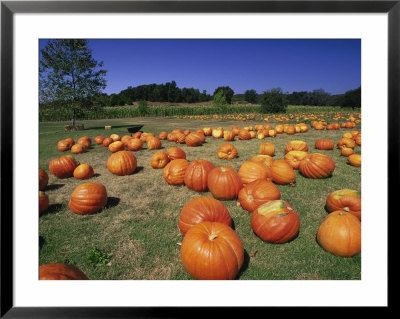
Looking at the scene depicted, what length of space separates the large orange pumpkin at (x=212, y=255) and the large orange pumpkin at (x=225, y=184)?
63.7 inches

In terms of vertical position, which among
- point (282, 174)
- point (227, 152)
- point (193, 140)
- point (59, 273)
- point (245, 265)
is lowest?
point (245, 265)

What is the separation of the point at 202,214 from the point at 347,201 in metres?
1.91

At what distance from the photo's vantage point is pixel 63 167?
5117 mm

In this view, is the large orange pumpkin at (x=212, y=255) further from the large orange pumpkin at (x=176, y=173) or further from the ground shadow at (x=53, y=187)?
the ground shadow at (x=53, y=187)

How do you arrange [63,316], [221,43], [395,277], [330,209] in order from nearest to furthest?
1. [63,316]
2. [395,277]
3. [221,43]
4. [330,209]

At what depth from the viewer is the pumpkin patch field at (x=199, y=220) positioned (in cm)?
232

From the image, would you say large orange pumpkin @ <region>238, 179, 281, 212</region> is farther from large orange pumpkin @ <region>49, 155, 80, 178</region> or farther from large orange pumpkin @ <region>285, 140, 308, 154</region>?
large orange pumpkin @ <region>49, 155, 80, 178</region>

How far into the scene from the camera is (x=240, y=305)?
2059 mm

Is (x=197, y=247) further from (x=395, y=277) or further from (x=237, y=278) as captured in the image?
(x=395, y=277)

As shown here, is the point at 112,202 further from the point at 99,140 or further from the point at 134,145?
the point at 99,140

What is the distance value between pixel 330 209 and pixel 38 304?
361cm

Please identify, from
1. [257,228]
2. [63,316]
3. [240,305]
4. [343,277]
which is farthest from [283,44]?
[63,316]

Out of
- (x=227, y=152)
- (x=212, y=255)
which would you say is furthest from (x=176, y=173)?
(x=212, y=255)

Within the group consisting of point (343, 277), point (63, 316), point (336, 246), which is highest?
point (336, 246)
